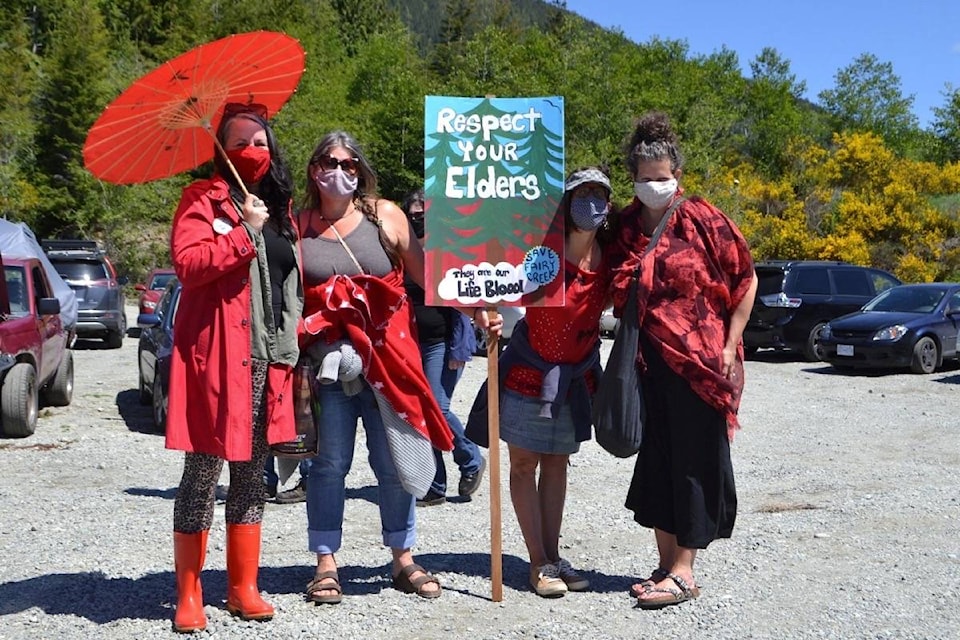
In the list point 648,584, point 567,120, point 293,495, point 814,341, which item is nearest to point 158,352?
point 293,495

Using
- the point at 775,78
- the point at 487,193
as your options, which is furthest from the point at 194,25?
the point at 487,193

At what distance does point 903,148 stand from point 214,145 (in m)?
81.1

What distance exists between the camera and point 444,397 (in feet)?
22.3

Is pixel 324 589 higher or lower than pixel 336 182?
lower

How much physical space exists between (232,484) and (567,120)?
4341 centimetres

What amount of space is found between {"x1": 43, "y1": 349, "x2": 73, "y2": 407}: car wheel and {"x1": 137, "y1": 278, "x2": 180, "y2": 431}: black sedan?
2.68 ft

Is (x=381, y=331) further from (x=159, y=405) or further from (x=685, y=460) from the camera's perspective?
(x=159, y=405)

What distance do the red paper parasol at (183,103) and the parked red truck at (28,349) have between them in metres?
4.73

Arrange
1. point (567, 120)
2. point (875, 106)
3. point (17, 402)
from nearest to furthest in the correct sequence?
1. point (17, 402)
2. point (567, 120)
3. point (875, 106)

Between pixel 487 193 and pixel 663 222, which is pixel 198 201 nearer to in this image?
pixel 487 193

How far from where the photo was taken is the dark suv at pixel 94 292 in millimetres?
20188

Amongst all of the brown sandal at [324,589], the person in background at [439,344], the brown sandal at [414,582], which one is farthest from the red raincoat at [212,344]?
the person in background at [439,344]

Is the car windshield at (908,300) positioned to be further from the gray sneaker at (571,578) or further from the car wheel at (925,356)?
the gray sneaker at (571,578)

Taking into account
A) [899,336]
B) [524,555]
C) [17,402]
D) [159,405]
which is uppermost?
[899,336]
